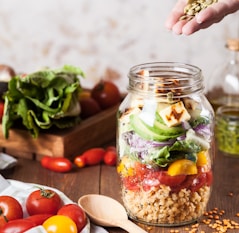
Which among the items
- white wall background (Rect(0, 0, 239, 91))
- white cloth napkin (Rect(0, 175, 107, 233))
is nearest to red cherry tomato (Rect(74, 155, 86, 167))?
white cloth napkin (Rect(0, 175, 107, 233))

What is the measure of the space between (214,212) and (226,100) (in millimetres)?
649

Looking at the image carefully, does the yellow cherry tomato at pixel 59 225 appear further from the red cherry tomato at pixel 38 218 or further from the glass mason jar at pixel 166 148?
the glass mason jar at pixel 166 148

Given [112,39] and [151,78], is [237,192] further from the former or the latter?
[112,39]

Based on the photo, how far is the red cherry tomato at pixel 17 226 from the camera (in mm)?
1379

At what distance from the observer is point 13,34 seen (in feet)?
9.21

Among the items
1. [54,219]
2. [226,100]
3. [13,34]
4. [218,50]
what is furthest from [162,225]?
[13,34]

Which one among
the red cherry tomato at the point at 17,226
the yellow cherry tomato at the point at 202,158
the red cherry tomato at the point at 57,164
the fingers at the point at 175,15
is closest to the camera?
the red cherry tomato at the point at 17,226

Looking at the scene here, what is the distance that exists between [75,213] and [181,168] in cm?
26

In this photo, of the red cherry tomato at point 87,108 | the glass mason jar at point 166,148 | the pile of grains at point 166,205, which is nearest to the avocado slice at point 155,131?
the glass mason jar at point 166,148

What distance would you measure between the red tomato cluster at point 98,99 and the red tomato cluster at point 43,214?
1.95 ft

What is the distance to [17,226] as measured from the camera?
1386 millimetres

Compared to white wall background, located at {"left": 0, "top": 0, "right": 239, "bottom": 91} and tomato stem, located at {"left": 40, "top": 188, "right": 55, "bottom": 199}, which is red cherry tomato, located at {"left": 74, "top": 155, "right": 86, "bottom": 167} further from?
white wall background, located at {"left": 0, "top": 0, "right": 239, "bottom": 91}

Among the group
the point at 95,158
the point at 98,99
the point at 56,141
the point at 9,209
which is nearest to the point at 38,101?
the point at 56,141

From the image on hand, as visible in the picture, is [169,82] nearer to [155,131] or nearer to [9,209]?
[155,131]
